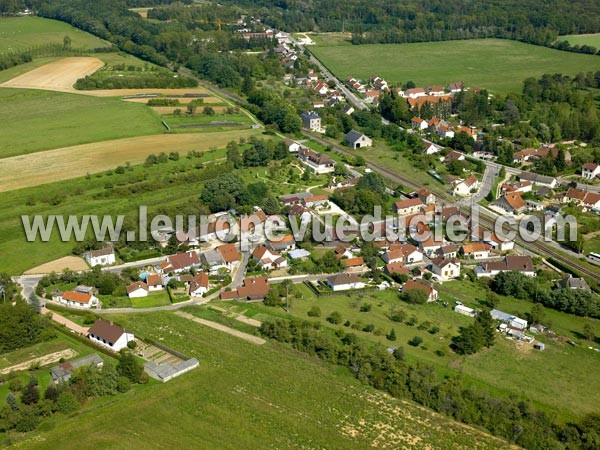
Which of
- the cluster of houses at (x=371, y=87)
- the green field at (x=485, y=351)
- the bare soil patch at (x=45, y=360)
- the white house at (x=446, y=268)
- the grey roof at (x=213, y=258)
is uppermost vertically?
the cluster of houses at (x=371, y=87)

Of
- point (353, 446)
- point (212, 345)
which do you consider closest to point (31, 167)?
point (212, 345)

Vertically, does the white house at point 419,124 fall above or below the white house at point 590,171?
above

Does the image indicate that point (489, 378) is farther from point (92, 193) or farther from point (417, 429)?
point (92, 193)

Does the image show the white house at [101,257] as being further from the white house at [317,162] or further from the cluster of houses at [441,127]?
the cluster of houses at [441,127]

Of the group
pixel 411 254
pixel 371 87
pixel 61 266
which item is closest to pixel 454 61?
pixel 371 87

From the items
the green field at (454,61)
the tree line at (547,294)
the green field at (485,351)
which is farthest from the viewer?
the green field at (454,61)

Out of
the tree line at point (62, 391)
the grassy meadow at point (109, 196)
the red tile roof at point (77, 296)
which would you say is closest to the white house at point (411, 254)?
the grassy meadow at point (109, 196)

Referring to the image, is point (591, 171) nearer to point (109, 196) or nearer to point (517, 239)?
point (517, 239)

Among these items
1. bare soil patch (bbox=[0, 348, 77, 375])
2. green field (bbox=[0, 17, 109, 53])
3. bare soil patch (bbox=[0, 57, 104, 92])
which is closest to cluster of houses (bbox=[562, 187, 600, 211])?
bare soil patch (bbox=[0, 348, 77, 375])
